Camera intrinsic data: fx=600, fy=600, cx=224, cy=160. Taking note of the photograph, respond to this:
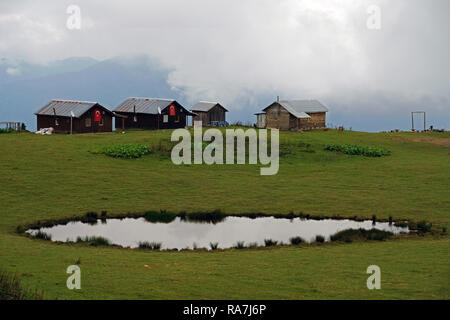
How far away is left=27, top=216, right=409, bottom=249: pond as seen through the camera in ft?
106

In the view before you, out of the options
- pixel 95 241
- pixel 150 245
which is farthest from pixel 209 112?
pixel 150 245

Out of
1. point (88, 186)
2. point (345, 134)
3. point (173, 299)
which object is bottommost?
point (173, 299)

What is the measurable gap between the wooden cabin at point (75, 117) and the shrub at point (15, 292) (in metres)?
63.2

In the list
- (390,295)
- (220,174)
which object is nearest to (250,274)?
(390,295)

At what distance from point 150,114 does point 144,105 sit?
9.47 feet

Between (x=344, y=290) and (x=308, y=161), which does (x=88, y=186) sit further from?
(x=344, y=290)

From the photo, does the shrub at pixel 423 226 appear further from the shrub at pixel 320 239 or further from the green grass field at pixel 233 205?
the shrub at pixel 320 239

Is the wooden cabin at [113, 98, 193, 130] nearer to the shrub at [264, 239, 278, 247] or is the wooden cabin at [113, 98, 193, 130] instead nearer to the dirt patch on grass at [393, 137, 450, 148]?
the dirt patch on grass at [393, 137, 450, 148]

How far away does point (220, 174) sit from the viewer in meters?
53.5

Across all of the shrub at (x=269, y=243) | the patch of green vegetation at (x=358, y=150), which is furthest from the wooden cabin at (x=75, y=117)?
the shrub at (x=269, y=243)

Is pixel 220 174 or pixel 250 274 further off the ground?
pixel 220 174

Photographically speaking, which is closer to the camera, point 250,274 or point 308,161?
point 250,274

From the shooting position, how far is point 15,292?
18.4 metres
